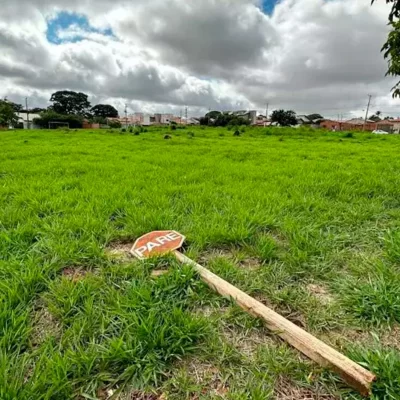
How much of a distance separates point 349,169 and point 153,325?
15.3 feet

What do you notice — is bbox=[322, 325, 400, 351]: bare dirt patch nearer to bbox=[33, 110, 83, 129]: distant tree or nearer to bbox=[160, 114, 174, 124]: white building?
bbox=[33, 110, 83, 129]: distant tree

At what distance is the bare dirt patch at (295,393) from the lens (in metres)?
1.01

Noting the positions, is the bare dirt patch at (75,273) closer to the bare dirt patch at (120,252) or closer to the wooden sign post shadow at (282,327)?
the bare dirt patch at (120,252)

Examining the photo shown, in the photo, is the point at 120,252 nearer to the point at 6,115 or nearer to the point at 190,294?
the point at 190,294

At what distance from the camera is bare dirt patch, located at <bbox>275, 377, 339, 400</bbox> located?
1012mm

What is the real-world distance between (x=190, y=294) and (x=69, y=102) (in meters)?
65.3

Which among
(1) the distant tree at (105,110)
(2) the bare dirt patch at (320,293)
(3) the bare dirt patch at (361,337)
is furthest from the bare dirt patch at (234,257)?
(1) the distant tree at (105,110)

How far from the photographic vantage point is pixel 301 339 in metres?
1.18

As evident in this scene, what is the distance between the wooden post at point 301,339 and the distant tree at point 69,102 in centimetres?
6267

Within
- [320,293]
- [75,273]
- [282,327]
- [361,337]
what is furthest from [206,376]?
[75,273]

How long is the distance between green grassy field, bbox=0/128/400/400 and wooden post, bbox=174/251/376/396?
0.04 meters

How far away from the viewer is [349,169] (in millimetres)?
4828

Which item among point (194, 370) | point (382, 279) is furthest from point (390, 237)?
point (194, 370)

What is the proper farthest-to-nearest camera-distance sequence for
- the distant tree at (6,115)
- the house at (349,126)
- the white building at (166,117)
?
1. the white building at (166,117)
2. the house at (349,126)
3. the distant tree at (6,115)
